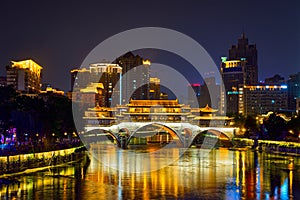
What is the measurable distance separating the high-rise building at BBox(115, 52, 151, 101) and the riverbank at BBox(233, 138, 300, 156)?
257 ft

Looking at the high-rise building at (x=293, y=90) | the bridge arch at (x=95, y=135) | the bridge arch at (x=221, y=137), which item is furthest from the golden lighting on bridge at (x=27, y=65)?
the high-rise building at (x=293, y=90)

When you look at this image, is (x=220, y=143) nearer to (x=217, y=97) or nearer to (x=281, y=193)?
(x=281, y=193)

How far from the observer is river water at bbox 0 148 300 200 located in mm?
29016

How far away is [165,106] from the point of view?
90.5m

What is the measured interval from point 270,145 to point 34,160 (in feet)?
112

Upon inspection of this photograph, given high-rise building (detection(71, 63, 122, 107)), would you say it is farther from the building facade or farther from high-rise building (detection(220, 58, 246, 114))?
high-rise building (detection(220, 58, 246, 114))

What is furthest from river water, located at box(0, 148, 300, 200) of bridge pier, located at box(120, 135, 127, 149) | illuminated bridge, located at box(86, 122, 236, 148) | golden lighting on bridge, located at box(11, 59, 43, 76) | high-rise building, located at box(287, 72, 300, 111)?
high-rise building, located at box(287, 72, 300, 111)

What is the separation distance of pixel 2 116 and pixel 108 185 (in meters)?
16.3

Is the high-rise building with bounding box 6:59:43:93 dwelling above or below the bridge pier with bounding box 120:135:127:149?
above

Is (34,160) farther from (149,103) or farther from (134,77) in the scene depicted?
(134,77)

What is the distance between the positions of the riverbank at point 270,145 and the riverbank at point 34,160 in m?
23.9

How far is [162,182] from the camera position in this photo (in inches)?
1363

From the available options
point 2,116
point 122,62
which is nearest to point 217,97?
point 122,62

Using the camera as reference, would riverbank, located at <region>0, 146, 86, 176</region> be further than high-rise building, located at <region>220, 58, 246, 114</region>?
No
